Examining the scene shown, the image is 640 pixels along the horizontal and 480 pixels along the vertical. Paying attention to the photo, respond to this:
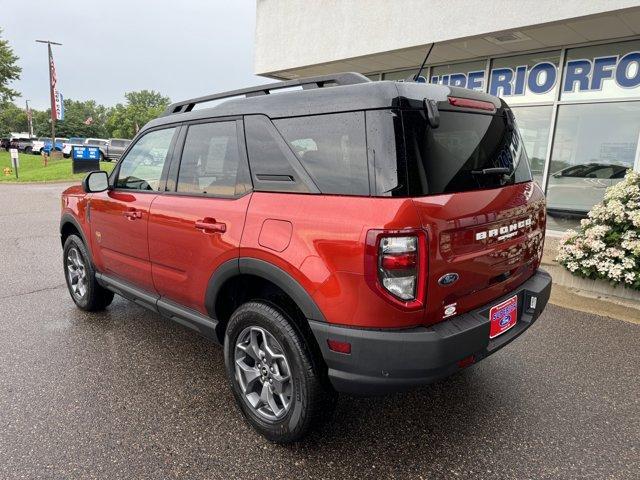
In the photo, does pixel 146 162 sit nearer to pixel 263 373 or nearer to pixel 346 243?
pixel 263 373

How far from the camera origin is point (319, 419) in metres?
2.32

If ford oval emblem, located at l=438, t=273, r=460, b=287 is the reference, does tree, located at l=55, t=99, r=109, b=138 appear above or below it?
above

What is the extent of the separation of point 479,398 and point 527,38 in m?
6.29

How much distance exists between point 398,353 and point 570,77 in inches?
293

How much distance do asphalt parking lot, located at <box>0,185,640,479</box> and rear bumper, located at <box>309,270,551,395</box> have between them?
1.79 ft

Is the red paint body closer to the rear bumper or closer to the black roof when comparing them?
the rear bumper

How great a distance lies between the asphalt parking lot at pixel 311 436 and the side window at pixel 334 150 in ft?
4.68

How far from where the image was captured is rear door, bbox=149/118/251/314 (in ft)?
8.42

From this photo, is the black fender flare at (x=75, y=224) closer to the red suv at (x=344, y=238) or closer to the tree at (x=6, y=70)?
the red suv at (x=344, y=238)

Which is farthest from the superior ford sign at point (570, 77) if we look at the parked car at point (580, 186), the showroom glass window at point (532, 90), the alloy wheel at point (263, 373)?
the alloy wheel at point (263, 373)

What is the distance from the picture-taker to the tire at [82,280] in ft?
13.6

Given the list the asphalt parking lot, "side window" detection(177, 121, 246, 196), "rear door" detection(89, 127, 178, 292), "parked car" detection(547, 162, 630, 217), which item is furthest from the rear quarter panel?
"parked car" detection(547, 162, 630, 217)

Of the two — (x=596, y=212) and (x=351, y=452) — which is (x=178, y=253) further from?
(x=596, y=212)

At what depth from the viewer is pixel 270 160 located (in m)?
2.45
